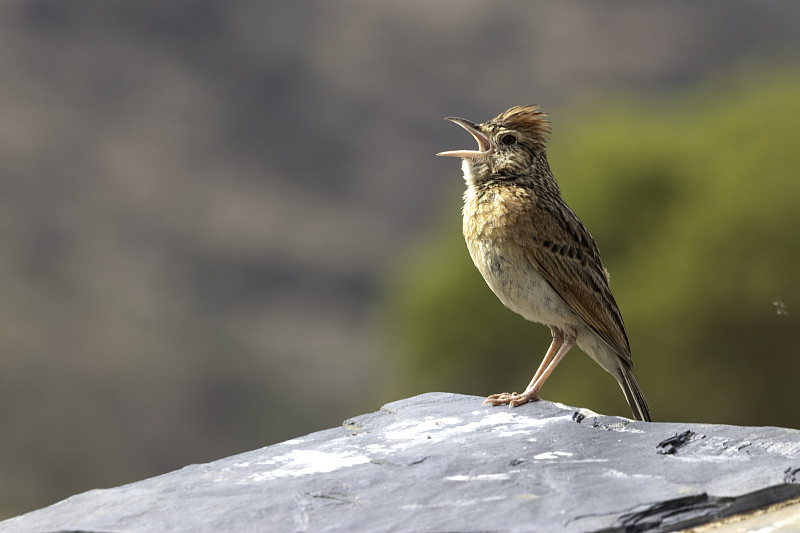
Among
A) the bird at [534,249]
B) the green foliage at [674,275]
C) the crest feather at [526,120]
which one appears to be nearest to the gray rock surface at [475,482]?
the bird at [534,249]

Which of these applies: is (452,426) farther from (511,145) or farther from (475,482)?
(511,145)

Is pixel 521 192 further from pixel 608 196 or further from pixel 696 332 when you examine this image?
pixel 608 196

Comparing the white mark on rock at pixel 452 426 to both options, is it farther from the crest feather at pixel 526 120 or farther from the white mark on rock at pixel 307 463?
the crest feather at pixel 526 120

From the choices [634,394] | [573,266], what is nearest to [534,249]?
[573,266]

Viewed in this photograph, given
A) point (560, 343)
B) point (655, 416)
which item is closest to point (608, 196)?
point (655, 416)

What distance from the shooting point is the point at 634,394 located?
8133 millimetres

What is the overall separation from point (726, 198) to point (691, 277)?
190 centimetres

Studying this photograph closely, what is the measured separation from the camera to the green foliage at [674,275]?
1958cm

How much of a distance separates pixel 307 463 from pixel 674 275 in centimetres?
1539

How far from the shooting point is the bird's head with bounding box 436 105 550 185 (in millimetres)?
8320

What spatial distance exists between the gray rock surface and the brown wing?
34.7 inches

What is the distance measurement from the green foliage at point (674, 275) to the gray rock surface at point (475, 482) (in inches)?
519

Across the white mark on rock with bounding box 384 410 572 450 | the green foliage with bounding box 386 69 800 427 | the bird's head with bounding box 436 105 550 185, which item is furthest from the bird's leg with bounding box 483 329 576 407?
the green foliage with bounding box 386 69 800 427

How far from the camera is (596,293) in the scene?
8.09 meters
